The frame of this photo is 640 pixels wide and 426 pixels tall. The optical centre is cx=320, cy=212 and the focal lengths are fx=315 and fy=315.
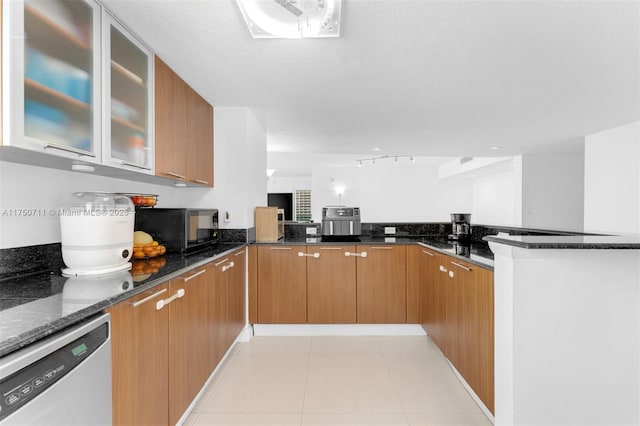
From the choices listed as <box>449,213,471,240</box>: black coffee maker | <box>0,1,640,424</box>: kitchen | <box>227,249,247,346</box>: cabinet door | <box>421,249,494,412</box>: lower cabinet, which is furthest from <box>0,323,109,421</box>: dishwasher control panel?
<box>449,213,471,240</box>: black coffee maker

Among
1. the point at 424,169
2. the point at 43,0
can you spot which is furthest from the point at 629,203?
the point at 424,169

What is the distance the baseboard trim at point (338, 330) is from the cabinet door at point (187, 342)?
1082mm

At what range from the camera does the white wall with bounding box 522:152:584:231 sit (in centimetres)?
548

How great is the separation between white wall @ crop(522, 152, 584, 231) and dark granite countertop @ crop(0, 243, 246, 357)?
19.4ft

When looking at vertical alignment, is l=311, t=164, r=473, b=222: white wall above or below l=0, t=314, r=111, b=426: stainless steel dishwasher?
above

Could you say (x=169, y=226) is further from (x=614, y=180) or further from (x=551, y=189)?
(x=551, y=189)

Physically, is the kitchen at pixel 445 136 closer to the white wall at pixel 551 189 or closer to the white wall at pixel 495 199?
the white wall at pixel 551 189

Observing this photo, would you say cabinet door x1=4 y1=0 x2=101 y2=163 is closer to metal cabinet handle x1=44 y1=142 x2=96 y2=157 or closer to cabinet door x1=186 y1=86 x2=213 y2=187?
metal cabinet handle x1=44 y1=142 x2=96 y2=157

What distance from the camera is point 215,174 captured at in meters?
2.91

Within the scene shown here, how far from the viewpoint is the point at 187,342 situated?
167 centimetres

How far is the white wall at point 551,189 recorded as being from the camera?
→ 18.0 ft

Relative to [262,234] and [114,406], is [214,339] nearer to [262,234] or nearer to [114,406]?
[114,406]

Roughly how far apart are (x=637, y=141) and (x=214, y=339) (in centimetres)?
458

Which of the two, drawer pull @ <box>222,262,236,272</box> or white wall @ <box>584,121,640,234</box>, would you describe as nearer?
drawer pull @ <box>222,262,236,272</box>
